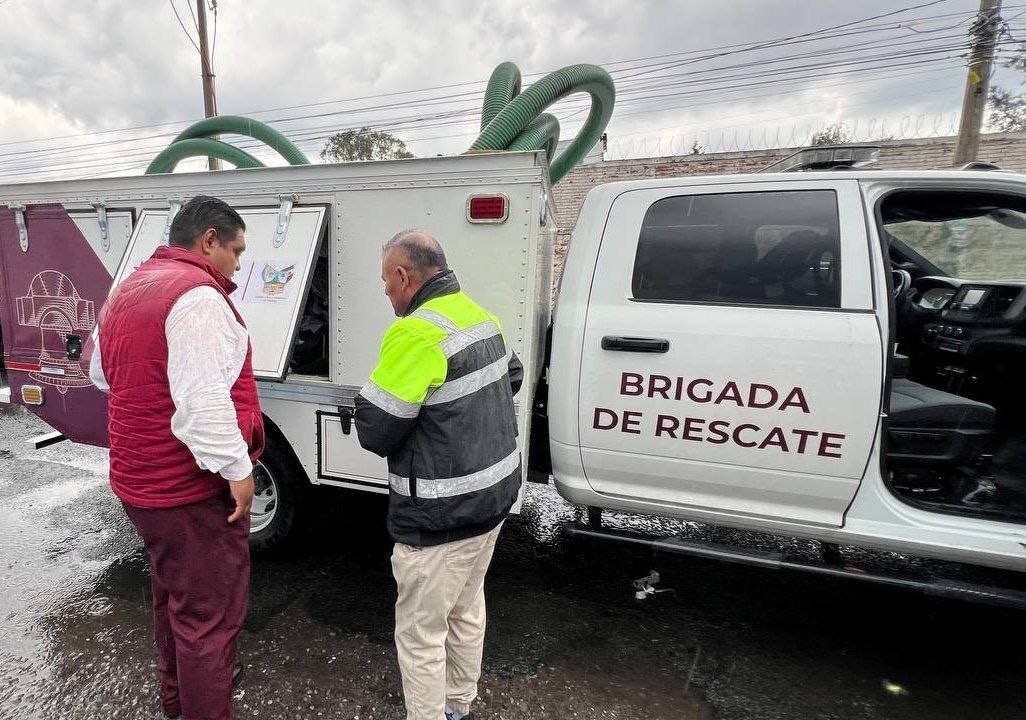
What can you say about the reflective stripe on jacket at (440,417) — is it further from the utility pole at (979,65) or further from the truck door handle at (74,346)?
the utility pole at (979,65)

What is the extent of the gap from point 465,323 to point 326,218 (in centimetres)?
132

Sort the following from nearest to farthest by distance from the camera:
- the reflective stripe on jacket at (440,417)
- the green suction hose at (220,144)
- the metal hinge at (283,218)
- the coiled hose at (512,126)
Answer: the reflective stripe on jacket at (440,417) → the metal hinge at (283,218) → the coiled hose at (512,126) → the green suction hose at (220,144)

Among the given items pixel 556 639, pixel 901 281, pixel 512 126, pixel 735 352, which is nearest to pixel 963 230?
pixel 901 281

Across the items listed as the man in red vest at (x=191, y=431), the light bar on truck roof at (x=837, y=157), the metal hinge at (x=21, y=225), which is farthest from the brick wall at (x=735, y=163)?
the man in red vest at (x=191, y=431)

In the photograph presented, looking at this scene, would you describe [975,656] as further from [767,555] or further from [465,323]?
[465,323]

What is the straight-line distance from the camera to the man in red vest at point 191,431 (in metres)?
1.62

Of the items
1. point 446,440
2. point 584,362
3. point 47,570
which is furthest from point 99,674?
point 584,362

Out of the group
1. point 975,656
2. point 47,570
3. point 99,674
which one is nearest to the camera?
point 99,674

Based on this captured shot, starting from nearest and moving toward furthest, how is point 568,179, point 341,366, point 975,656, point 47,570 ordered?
point 975,656
point 341,366
point 47,570
point 568,179

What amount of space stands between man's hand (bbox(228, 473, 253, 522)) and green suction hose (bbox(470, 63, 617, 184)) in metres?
2.01

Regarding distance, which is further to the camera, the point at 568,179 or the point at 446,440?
the point at 568,179

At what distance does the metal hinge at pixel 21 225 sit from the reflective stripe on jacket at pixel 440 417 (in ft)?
9.70

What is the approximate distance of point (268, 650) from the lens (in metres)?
2.44

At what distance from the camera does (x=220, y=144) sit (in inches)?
184
